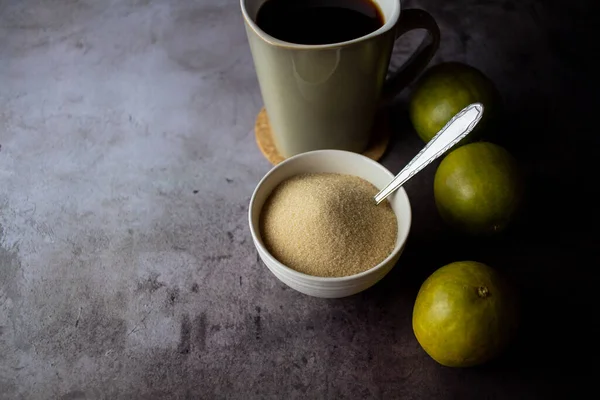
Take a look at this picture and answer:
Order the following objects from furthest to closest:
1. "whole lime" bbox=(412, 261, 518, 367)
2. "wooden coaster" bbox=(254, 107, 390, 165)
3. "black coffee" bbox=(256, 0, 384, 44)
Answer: "wooden coaster" bbox=(254, 107, 390, 165) < "black coffee" bbox=(256, 0, 384, 44) < "whole lime" bbox=(412, 261, 518, 367)

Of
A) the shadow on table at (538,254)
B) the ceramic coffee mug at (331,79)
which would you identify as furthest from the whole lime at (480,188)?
the ceramic coffee mug at (331,79)

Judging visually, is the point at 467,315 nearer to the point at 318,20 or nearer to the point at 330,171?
the point at 330,171

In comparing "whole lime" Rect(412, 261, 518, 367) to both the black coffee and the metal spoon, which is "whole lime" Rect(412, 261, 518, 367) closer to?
the metal spoon

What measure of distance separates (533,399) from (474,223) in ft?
0.66

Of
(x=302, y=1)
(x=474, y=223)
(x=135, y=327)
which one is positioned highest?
(x=302, y=1)

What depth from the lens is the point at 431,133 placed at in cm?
74

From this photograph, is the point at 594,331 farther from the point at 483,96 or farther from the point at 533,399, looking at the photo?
the point at 483,96

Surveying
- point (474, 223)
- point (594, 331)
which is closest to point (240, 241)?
point (474, 223)

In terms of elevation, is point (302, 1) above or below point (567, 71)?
above

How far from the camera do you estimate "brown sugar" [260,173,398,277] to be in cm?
59

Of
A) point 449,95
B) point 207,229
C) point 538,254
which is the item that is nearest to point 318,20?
point 449,95

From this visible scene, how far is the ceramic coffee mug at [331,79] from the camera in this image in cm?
60

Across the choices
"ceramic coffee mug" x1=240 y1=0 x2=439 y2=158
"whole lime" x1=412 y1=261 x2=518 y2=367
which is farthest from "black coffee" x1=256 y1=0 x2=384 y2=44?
"whole lime" x1=412 y1=261 x2=518 y2=367

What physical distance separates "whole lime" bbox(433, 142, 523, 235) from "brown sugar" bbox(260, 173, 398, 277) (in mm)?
76
